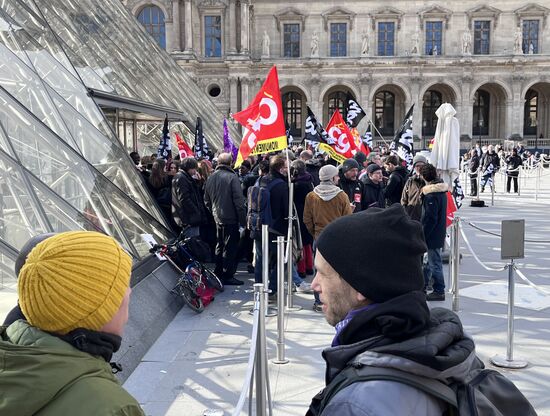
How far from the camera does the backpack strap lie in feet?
4.44

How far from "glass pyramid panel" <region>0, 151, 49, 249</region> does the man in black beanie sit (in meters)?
3.54

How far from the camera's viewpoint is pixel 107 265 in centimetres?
155

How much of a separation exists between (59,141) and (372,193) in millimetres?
4214

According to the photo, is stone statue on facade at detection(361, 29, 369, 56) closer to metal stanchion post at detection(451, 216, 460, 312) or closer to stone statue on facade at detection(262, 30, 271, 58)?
stone statue on facade at detection(262, 30, 271, 58)

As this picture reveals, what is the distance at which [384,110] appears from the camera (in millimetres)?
46250

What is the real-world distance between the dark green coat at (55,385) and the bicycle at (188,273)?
5.02 metres

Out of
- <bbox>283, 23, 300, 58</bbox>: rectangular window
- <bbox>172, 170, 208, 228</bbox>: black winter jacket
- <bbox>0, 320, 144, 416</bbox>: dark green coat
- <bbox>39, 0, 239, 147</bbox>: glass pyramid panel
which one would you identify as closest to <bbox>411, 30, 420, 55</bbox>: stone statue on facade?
<bbox>283, 23, 300, 58</bbox>: rectangular window

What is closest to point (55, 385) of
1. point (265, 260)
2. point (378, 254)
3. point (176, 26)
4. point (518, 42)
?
point (378, 254)

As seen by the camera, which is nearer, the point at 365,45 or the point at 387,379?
the point at 387,379

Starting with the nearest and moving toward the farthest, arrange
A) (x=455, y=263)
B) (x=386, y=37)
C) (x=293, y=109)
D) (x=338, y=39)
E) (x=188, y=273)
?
1. (x=455, y=263)
2. (x=188, y=273)
3. (x=386, y=37)
4. (x=338, y=39)
5. (x=293, y=109)

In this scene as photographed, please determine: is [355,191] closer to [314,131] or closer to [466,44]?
[314,131]

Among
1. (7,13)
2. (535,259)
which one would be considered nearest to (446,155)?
(535,259)

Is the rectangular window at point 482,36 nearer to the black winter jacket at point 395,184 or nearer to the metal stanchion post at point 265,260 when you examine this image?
the black winter jacket at point 395,184

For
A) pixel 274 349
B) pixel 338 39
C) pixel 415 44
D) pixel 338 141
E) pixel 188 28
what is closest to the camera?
pixel 274 349
